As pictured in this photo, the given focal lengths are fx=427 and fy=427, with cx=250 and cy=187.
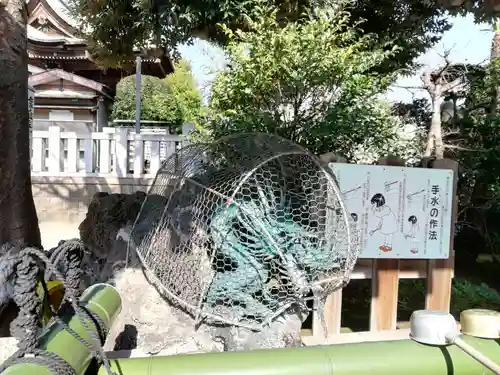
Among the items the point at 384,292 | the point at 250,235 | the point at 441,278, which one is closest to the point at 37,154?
the point at 250,235

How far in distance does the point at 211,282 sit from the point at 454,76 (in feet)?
18.5

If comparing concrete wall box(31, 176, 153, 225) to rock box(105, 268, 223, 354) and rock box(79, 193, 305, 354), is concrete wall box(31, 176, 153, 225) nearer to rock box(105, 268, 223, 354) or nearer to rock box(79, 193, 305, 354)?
rock box(79, 193, 305, 354)

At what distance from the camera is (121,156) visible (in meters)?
7.66

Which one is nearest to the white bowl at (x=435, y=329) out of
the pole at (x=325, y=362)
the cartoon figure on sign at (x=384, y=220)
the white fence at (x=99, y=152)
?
the pole at (x=325, y=362)

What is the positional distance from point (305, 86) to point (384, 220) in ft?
6.51

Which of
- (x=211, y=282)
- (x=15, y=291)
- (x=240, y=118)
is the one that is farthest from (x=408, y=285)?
(x=15, y=291)

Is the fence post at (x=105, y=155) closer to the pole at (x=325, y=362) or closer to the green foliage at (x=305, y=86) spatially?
the green foliage at (x=305, y=86)

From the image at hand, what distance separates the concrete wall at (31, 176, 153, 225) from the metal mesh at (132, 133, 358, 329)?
359 centimetres

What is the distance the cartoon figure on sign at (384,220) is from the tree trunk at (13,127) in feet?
10.4

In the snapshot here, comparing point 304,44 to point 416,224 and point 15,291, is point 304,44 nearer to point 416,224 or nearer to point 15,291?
point 416,224

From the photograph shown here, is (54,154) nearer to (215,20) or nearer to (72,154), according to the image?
(72,154)

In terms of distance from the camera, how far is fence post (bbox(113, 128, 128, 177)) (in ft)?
25.0

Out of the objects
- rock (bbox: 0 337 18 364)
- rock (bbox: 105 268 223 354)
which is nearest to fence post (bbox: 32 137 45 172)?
rock (bbox: 105 268 223 354)

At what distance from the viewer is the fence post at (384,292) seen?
4.32 m
